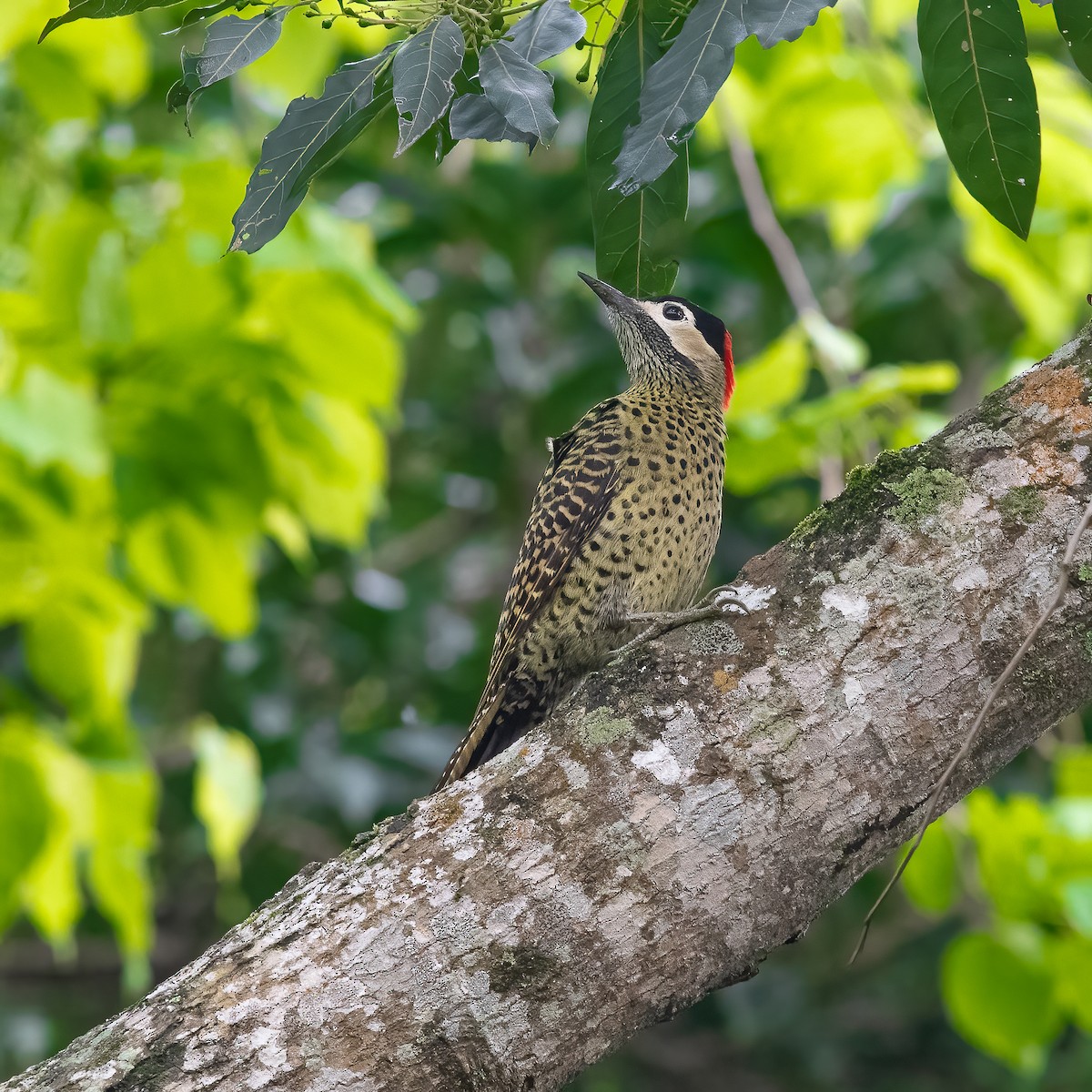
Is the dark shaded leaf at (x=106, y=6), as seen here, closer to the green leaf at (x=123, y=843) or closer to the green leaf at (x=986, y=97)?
the green leaf at (x=986, y=97)

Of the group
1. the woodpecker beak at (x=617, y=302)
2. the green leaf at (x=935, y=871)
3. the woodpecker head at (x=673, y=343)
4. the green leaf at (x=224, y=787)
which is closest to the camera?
the woodpecker beak at (x=617, y=302)

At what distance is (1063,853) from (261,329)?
255cm

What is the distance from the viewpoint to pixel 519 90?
128 centimetres

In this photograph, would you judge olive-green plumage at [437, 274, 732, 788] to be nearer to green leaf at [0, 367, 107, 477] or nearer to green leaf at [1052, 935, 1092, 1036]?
green leaf at [0, 367, 107, 477]

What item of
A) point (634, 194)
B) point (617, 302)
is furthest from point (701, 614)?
point (617, 302)

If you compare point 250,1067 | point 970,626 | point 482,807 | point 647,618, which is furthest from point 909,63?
point 250,1067

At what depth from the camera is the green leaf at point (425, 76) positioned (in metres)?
1.22

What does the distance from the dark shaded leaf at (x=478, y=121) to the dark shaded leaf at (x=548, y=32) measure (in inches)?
2.5

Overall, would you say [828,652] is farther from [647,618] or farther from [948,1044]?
[948,1044]

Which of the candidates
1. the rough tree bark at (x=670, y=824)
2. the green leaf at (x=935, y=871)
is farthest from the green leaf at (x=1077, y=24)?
the green leaf at (x=935, y=871)

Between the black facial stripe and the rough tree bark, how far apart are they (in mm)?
1378

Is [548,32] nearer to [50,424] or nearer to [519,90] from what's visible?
[519,90]

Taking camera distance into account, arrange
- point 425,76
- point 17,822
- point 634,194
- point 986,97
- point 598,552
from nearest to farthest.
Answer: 1. point 425,76
2. point 986,97
3. point 634,194
4. point 598,552
5. point 17,822

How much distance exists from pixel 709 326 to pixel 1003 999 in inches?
83.4
